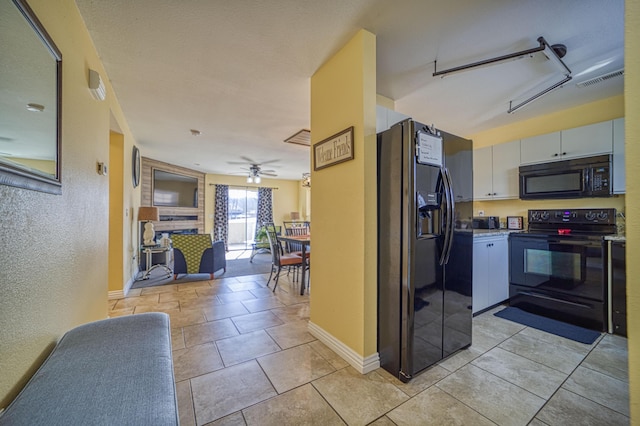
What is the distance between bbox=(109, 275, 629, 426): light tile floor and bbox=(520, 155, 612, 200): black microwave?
1504 millimetres

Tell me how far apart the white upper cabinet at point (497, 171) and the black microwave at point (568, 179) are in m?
0.15

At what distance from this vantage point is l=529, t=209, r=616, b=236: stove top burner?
2.67 meters

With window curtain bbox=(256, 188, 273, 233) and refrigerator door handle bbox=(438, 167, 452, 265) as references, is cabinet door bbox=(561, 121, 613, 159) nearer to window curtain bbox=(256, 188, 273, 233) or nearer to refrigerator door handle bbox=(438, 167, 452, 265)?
refrigerator door handle bbox=(438, 167, 452, 265)

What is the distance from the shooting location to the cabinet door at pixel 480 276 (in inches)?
104

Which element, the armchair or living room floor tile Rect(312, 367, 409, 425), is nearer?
living room floor tile Rect(312, 367, 409, 425)

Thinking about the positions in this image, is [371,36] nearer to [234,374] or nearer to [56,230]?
[56,230]

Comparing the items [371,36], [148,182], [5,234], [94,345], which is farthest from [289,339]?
[148,182]

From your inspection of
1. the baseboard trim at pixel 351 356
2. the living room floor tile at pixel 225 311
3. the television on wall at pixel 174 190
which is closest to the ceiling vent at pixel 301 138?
the living room floor tile at pixel 225 311

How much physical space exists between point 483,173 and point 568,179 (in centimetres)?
94

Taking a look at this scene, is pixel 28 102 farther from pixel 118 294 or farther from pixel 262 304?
pixel 118 294

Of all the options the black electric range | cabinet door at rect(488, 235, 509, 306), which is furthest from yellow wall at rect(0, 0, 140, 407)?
the black electric range

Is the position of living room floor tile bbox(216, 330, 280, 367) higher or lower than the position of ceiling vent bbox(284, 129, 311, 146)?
lower

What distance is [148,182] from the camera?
550 cm

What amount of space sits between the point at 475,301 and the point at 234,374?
8.16 ft
